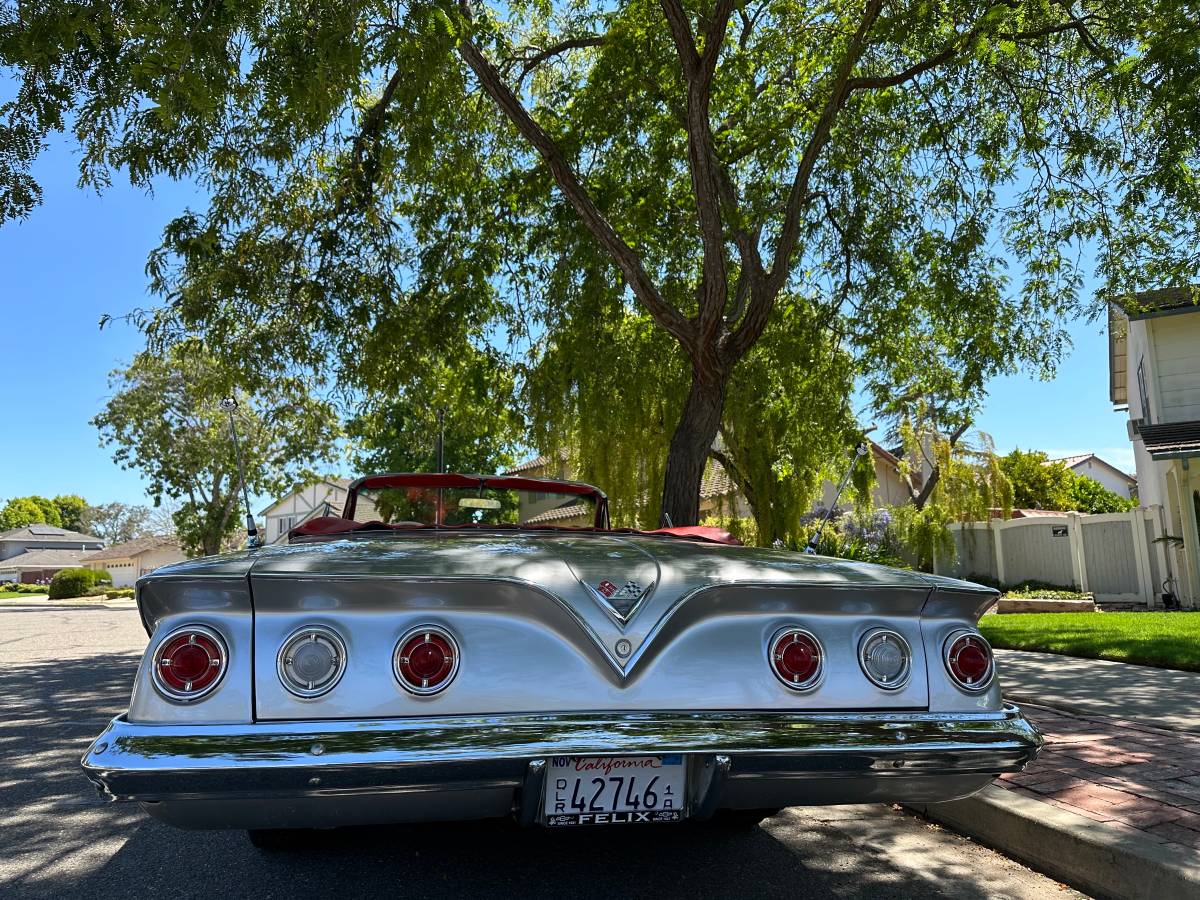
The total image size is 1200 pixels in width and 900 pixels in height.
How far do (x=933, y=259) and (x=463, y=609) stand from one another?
27.4ft

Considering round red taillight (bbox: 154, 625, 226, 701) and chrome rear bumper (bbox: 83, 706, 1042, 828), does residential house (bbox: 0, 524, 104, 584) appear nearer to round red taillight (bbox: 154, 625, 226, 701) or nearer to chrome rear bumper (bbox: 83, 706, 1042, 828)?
round red taillight (bbox: 154, 625, 226, 701)

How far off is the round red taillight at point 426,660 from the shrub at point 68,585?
4520 cm

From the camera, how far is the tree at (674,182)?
7383 mm

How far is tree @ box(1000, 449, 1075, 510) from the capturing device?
33.2m

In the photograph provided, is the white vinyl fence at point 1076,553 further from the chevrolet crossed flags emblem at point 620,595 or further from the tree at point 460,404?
the chevrolet crossed flags emblem at point 620,595

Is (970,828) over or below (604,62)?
below

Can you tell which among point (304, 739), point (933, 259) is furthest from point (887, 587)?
point (933, 259)

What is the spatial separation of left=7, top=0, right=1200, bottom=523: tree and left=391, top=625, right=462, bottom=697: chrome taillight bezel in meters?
4.79

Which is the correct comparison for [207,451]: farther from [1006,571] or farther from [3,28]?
[3,28]

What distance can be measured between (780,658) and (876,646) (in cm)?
31

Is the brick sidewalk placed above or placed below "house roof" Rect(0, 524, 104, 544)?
below

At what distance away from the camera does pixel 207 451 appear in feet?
115

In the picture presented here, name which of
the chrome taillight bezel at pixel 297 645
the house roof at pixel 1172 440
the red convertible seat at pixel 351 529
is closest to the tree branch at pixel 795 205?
the red convertible seat at pixel 351 529

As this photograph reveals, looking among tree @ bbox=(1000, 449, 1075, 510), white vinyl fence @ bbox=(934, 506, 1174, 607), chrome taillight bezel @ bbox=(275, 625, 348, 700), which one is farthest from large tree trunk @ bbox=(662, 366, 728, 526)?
tree @ bbox=(1000, 449, 1075, 510)
